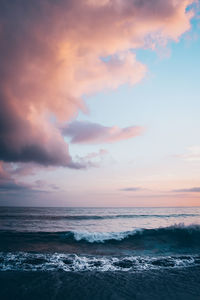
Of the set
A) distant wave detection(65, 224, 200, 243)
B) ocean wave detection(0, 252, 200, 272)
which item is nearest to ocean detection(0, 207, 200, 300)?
ocean wave detection(0, 252, 200, 272)

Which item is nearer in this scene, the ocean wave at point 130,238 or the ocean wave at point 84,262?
the ocean wave at point 84,262

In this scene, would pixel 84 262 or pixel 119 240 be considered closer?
pixel 84 262

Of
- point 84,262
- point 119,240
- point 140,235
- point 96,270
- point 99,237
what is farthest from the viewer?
point 140,235

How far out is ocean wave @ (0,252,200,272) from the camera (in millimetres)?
7672

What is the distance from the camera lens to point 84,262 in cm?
866

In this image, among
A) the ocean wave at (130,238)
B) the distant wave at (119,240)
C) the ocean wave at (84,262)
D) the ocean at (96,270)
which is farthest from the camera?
the ocean wave at (130,238)

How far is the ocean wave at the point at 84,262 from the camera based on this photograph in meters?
7.67

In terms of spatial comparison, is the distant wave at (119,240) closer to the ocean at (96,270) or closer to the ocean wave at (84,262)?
the ocean at (96,270)

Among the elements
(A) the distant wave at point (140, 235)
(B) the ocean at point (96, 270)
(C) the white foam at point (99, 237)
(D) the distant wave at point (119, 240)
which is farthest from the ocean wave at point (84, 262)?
(A) the distant wave at point (140, 235)

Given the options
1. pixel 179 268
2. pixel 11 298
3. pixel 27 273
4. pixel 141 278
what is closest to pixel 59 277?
pixel 27 273

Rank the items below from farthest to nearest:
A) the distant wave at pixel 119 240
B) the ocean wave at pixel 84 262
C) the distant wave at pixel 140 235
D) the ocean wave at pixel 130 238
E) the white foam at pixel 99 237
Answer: the distant wave at pixel 140 235 < the white foam at pixel 99 237 < the ocean wave at pixel 130 238 < the distant wave at pixel 119 240 < the ocean wave at pixel 84 262

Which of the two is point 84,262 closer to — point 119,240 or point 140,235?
point 119,240

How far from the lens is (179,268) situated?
7945mm

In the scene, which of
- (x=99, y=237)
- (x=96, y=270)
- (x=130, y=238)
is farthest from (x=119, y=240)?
(x=96, y=270)
